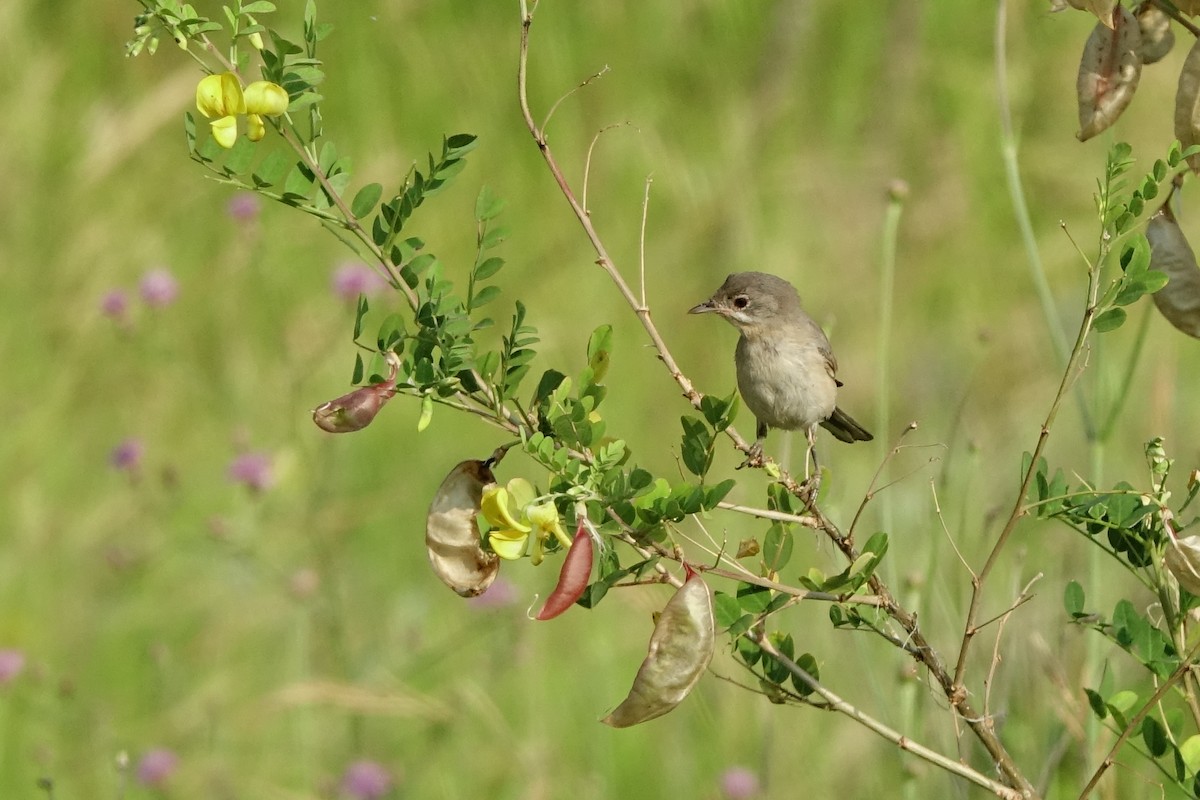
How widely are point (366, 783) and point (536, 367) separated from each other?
2808 mm

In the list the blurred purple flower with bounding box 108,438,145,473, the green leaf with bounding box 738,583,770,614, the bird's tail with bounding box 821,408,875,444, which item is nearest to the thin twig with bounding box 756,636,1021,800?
the green leaf with bounding box 738,583,770,614

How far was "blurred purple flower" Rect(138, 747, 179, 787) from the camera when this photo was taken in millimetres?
4191

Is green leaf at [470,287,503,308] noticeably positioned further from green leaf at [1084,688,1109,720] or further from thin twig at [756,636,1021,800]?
green leaf at [1084,688,1109,720]

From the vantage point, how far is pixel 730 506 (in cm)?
192

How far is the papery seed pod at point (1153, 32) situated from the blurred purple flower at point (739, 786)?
94.3 inches

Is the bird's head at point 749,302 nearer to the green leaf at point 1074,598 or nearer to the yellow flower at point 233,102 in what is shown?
the green leaf at point 1074,598

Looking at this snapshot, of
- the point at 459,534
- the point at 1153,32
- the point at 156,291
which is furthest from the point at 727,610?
the point at 156,291

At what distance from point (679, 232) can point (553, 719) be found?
2.95 metres

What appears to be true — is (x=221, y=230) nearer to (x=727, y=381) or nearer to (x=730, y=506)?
(x=727, y=381)

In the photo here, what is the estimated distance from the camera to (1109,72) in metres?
2.30

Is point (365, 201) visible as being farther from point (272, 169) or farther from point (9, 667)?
point (9, 667)

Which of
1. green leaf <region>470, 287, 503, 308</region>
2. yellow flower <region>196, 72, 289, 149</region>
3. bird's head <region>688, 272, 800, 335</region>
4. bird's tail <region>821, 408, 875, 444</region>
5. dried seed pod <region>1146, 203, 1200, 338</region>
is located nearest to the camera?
yellow flower <region>196, 72, 289, 149</region>

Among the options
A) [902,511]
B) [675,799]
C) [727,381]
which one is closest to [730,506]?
[675,799]

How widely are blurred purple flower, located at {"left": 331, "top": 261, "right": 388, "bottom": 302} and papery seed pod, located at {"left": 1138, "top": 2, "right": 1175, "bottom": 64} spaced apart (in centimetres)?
284
